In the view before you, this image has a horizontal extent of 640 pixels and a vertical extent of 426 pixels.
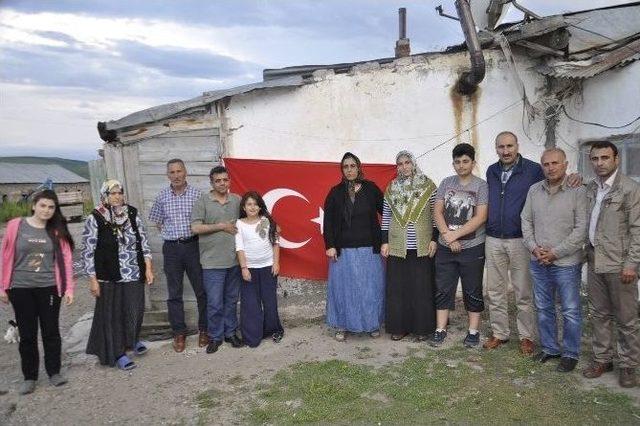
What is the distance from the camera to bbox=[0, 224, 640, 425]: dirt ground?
370cm

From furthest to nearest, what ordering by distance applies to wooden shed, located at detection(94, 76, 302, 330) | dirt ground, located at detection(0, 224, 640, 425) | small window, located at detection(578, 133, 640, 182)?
wooden shed, located at detection(94, 76, 302, 330) < small window, located at detection(578, 133, 640, 182) < dirt ground, located at detection(0, 224, 640, 425)

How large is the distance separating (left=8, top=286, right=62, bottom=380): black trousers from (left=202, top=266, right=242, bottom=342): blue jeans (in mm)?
1360

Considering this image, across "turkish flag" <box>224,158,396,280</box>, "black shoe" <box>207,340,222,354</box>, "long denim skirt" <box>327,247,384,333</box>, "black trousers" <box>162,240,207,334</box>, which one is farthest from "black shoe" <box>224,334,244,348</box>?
"turkish flag" <box>224,158,396,280</box>

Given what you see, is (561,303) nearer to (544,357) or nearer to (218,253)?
(544,357)

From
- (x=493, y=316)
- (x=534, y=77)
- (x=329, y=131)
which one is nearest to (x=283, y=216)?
(x=329, y=131)

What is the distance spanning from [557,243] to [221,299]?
315 cm

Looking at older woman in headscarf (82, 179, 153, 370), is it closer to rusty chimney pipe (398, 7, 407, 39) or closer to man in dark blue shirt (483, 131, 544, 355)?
man in dark blue shirt (483, 131, 544, 355)

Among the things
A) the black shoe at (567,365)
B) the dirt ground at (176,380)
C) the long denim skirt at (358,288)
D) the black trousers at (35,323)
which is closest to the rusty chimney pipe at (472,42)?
the long denim skirt at (358,288)

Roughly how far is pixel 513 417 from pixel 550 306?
1.17 meters

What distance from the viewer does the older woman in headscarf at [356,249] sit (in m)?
4.91

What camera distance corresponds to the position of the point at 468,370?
4.20 m

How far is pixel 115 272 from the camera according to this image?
450 cm

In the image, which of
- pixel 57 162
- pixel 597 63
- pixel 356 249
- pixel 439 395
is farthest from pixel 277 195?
pixel 57 162

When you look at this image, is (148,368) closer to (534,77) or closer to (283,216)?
(283,216)
